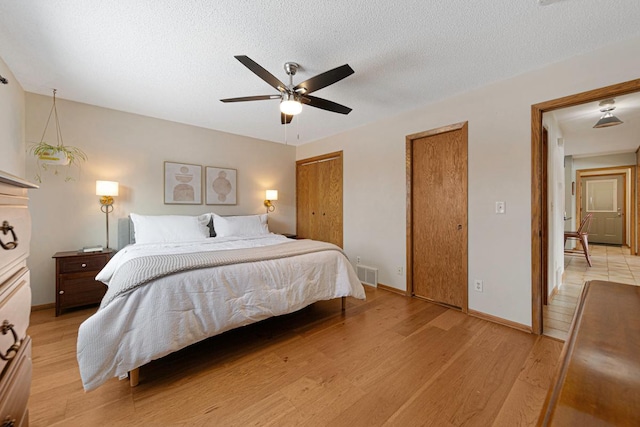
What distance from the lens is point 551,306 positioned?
2951 mm

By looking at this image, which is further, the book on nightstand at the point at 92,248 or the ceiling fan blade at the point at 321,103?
the book on nightstand at the point at 92,248

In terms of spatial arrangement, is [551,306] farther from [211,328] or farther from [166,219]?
[166,219]

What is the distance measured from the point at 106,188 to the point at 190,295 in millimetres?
2235

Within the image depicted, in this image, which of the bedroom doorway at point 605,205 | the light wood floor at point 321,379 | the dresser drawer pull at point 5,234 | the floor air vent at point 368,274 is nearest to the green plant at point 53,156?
the light wood floor at point 321,379

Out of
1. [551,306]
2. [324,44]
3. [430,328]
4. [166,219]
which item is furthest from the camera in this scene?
[166,219]

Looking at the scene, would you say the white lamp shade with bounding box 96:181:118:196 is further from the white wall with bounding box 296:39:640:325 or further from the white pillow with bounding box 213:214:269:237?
the white wall with bounding box 296:39:640:325

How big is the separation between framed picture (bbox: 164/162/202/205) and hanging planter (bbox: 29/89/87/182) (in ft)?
3.04

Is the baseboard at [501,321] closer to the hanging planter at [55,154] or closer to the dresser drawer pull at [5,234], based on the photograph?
the dresser drawer pull at [5,234]

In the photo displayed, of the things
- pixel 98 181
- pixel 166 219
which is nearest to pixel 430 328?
pixel 166 219

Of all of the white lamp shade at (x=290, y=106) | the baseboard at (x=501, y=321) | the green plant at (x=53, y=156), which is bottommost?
the baseboard at (x=501, y=321)

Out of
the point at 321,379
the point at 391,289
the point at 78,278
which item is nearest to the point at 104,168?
the point at 78,278

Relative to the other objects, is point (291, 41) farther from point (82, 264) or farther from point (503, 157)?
point (82, 264)

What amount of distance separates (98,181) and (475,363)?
13.9ft

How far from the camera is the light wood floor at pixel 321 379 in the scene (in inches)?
56.7
